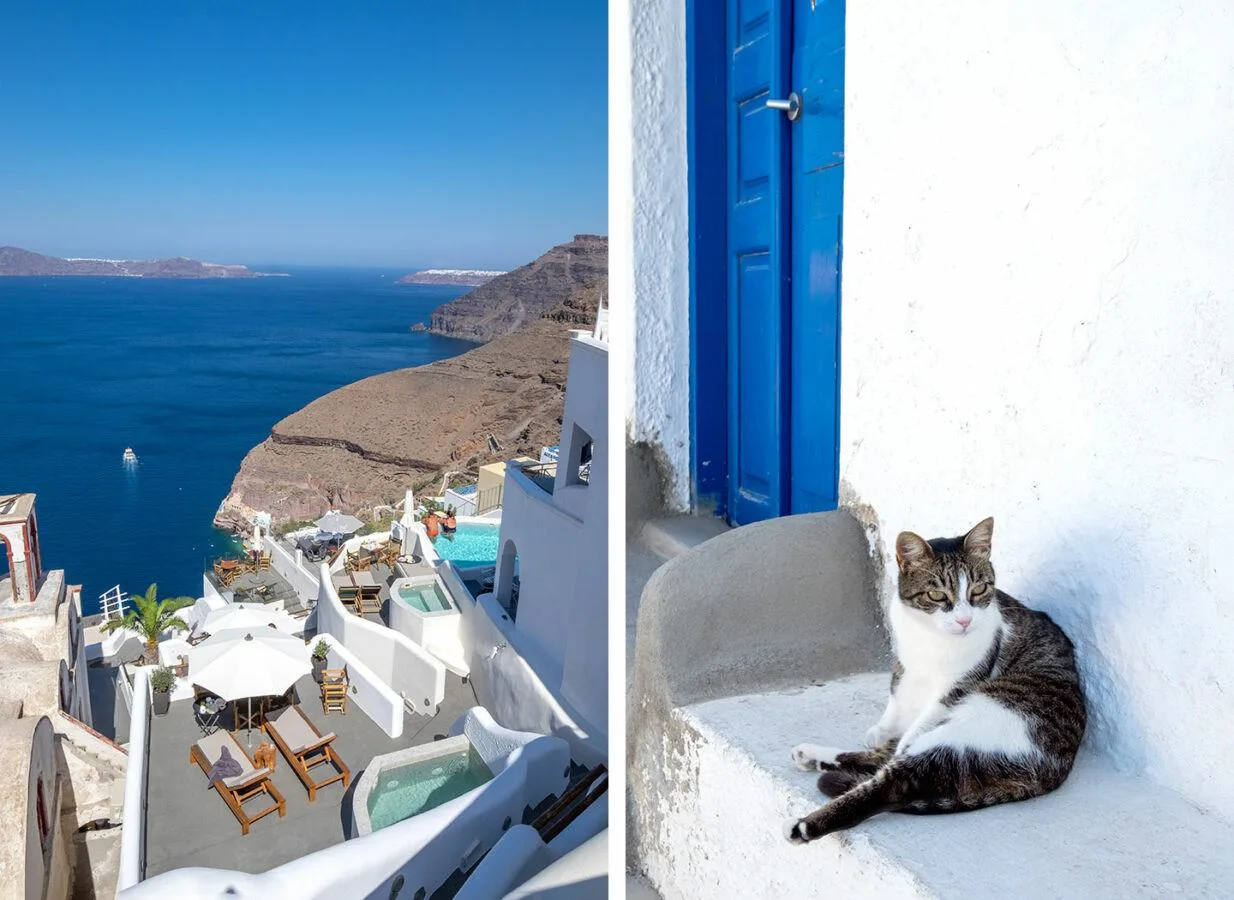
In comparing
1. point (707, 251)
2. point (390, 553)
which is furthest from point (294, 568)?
point (707, 251)

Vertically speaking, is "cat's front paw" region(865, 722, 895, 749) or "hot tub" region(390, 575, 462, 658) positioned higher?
"cat's front paw" region(865, 722, 895, 749)

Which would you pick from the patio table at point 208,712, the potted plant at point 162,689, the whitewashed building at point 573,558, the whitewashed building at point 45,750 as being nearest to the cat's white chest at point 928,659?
the whitewashed building at point 573,558

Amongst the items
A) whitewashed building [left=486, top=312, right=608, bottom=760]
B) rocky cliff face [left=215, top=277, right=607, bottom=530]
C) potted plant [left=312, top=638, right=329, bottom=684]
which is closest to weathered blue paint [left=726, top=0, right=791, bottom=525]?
whitewashed building [left=486, top=312, right=608, bottom=760]

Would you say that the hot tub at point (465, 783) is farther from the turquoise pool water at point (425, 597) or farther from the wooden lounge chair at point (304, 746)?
the turquoise pool water at point (425, 597)

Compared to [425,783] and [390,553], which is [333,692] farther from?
[390,553]

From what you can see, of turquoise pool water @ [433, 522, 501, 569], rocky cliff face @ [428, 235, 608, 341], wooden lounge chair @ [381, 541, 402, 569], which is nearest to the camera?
rocky cliff face @ [428, 235, 608, 341]

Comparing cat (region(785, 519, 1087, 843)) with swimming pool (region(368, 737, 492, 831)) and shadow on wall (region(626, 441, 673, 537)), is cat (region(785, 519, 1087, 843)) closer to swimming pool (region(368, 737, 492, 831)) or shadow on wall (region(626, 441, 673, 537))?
shadow on wall (region(626, 441, 673, 537))
